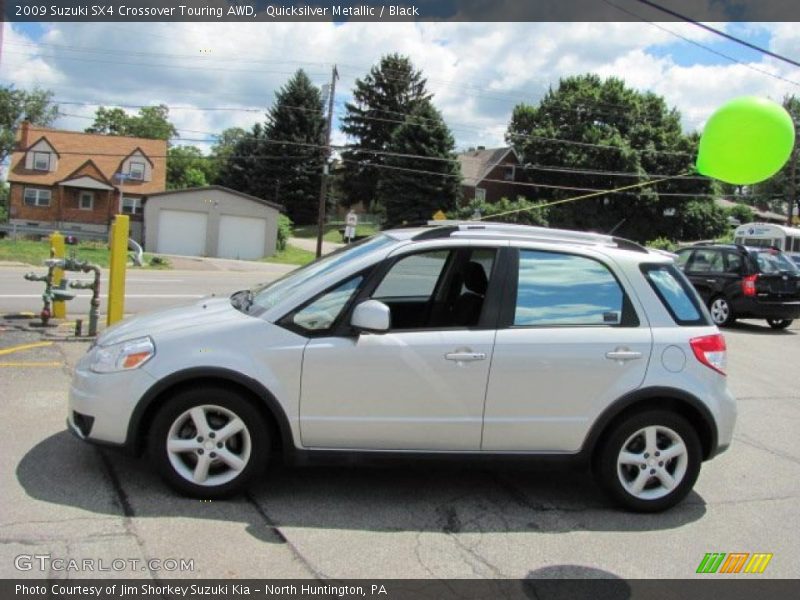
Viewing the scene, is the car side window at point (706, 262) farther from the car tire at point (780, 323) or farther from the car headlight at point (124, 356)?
the car headlight at point (124, 356)

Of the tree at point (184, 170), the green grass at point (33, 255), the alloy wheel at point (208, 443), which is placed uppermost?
the tree at point (184, 170)

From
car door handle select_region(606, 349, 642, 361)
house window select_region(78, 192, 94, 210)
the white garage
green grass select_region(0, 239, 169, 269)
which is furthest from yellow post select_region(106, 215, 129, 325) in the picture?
house window select_region(78, 192, 94, 210)

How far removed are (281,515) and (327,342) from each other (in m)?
0.99

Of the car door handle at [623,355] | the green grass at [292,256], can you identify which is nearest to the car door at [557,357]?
the car door handle at [623,355]

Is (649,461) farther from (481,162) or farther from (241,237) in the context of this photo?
(481,162)

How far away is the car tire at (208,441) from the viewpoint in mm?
3932

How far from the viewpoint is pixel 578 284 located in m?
4.31

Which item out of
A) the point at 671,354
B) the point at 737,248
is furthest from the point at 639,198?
the point at 671,354

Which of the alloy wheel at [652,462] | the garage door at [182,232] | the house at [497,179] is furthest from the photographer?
the house at [497,179]

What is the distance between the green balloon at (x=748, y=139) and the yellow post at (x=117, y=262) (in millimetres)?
6846

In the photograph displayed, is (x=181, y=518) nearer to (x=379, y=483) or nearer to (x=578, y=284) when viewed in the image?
(x=379, y=483)

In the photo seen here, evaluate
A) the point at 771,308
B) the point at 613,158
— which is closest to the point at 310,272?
the point at 771,308

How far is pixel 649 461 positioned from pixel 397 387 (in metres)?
1.62

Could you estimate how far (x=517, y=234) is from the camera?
448cm
